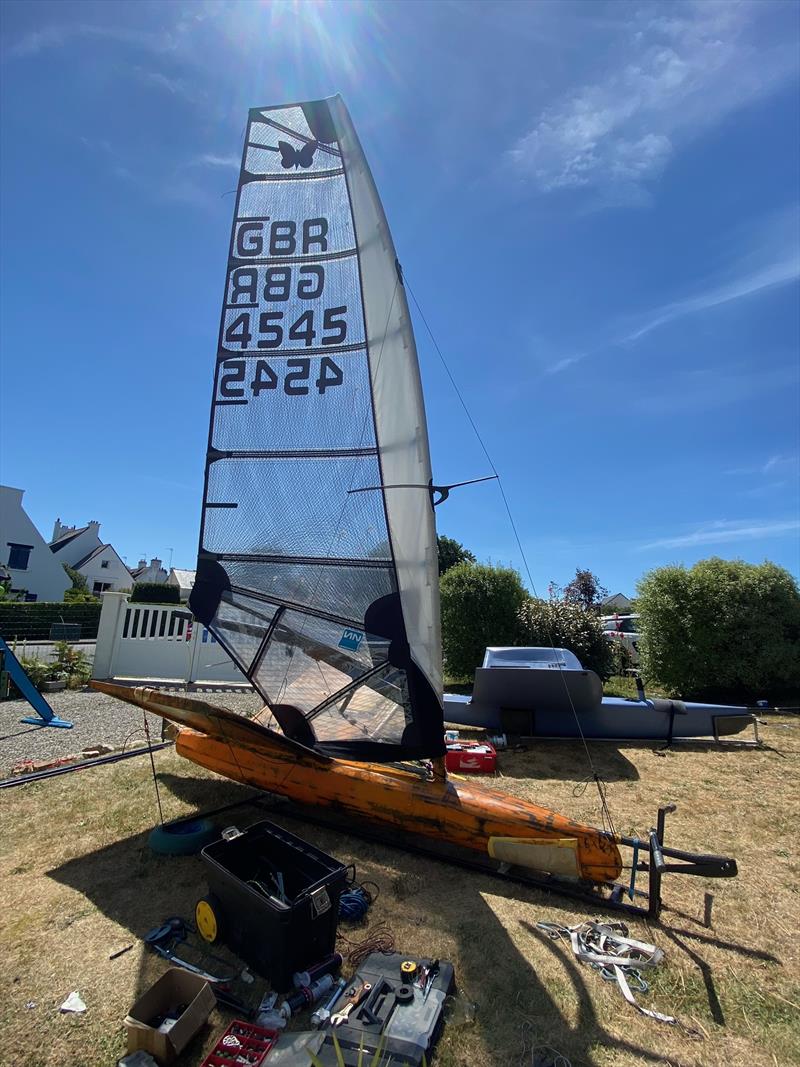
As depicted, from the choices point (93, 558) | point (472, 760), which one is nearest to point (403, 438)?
point (472, 760)

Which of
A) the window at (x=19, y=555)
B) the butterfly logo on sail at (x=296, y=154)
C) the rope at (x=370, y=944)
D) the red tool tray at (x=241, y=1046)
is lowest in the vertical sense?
the rope at (x=370, y=944)

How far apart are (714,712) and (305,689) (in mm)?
5044

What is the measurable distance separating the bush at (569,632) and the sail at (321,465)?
22.9 ft

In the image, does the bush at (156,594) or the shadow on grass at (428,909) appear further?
the bush at (156,594)

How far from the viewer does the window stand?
2608 cm

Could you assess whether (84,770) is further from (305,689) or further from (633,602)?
(633,602)

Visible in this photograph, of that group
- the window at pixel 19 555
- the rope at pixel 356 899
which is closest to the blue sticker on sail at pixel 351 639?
the rope at pixel 356 899

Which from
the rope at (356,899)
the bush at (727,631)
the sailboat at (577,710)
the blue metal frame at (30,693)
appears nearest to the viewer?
the rope at (356,899)

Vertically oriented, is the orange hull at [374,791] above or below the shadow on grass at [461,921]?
above

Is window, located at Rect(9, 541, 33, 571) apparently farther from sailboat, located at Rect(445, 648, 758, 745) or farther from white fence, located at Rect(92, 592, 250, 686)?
sailboat, located at Rect(445, 648, 758, 745)

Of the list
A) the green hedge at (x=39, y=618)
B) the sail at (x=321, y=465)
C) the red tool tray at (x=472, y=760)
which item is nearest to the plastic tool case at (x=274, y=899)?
the sail at (x=321, y=465)

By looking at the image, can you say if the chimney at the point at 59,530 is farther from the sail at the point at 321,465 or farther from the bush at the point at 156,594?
the sail at the point at 321,465

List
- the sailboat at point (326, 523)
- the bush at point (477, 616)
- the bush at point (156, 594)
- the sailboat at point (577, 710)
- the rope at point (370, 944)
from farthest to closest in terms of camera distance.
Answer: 1. the bush at point (156, 594)
2. the bush at point (477, 616)
3. the sailboat at point (577, 710)
4. the sailboat at point (326, 523)
5. the rope at point (370, 944)

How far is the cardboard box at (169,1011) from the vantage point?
5.80 feet
